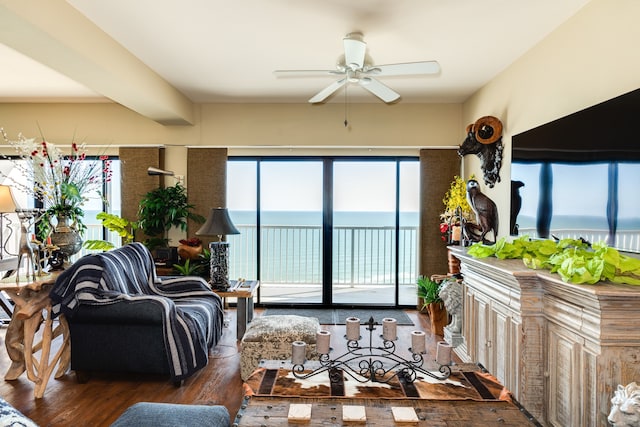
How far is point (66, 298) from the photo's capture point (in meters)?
2.87

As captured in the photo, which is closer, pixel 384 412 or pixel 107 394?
pixel 384 412

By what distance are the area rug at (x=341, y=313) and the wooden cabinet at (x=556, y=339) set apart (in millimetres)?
1937

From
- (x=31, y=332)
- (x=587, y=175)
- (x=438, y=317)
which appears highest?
(x=587, y=175)

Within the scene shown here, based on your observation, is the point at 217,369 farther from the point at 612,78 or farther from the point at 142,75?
the point at 612,78

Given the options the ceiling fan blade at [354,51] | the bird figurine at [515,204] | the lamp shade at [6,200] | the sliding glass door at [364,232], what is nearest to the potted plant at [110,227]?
the lamp shade at [6,200]

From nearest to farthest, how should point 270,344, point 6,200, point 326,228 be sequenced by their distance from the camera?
point 270,344 < point 6,200 < point 326,228

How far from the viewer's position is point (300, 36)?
3104 mm

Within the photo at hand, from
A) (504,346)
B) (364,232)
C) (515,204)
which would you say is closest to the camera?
(504,346)

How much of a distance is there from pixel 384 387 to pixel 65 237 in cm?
276

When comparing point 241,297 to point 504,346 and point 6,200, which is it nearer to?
point 504,346

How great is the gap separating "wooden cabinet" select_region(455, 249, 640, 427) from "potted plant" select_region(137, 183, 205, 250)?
137 inches

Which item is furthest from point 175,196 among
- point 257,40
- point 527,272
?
point 527,272

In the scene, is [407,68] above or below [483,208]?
above

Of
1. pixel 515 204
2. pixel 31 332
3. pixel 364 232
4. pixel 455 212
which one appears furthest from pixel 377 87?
pixel 31 332
